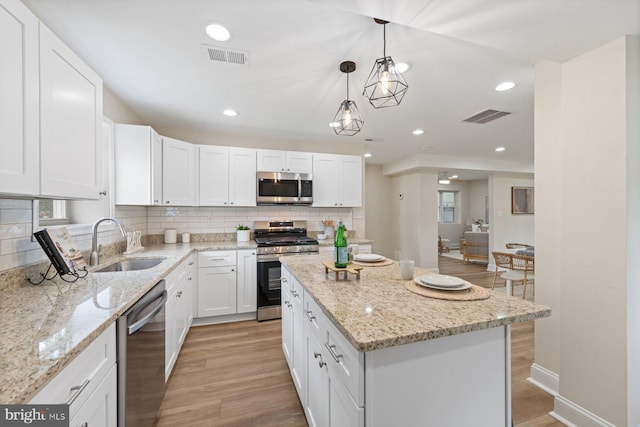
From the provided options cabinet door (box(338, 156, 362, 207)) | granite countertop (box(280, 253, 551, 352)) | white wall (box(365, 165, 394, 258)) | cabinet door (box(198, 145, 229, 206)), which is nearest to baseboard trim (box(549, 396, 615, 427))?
granite countertop (box(280, 253, 551, 352))

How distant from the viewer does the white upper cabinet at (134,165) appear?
8.82ft

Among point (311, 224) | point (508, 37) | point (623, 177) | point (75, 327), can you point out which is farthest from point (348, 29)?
point (311, 224)

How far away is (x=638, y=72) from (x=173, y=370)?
3852 millimetres

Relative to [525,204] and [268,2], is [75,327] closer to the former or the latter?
[268,2]

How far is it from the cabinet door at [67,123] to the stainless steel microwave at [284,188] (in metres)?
2.16

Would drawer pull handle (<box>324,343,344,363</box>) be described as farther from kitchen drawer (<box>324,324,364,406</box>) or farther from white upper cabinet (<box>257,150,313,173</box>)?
white upper cabinet (<box>257,150,313,173</box>)

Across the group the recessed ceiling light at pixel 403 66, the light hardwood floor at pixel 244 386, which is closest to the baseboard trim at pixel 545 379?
the light hardwood floor at pixel 244 386

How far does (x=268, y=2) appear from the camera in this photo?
145 centimetres

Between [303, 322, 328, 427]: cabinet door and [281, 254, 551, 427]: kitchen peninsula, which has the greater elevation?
[281, 254, 551, 427]: kitchen peninsula

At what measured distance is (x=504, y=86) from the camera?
2.47 metres

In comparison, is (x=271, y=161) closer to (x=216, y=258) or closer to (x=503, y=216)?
(x=216, y=258)

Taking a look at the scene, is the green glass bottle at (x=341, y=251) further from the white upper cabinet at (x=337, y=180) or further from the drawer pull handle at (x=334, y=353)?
the white upper cabinet at (x=337, y=180)

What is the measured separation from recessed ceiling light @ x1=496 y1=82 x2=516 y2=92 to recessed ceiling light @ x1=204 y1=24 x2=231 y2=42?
2.42 meters

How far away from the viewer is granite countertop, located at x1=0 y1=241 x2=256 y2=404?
712 millimetres
